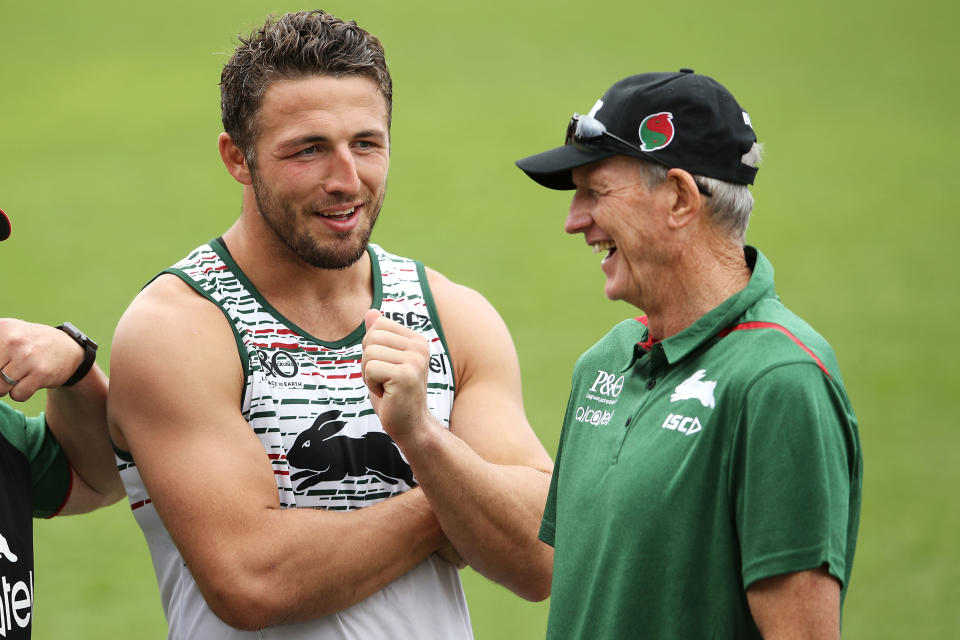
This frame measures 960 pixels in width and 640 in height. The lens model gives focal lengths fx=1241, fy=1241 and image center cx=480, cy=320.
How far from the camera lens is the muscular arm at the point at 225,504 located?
9.00 feet

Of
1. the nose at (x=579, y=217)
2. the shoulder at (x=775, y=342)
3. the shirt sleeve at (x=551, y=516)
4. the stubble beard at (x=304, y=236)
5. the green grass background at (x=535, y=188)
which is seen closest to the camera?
the shoulder at (x=775, y=342)

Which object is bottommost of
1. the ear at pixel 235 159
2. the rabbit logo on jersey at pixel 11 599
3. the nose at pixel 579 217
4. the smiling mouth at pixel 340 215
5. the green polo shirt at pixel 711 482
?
the rabbit logo on jersey at pixel 11 599

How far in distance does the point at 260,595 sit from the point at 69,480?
74 cm

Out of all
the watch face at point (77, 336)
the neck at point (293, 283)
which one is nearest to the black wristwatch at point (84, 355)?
the watch face at point (77, 336)

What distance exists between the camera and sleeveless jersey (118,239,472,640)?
2.90 m

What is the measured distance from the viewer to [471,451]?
2889 mm

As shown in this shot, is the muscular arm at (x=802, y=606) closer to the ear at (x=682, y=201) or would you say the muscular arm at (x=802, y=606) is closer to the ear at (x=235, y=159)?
the ear at (x=682, y=201)

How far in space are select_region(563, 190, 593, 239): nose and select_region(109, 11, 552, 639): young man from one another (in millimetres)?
460

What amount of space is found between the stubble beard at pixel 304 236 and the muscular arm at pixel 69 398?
566 mm

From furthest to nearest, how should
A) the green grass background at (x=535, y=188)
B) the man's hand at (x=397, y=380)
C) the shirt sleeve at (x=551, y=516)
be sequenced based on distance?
the green grass background at (x=535, y=188) < the shirt sleeve at (x=551, y=516) < the man's hand at (x=397, y=380)

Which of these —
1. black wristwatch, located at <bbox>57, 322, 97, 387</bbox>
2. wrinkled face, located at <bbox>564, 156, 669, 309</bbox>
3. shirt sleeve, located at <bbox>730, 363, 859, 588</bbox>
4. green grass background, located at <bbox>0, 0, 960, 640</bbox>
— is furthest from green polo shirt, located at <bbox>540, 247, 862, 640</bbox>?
green grass background, located at <bbox>0, 0, 960, 640</bbox>

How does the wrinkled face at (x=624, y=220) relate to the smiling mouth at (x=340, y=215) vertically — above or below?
below

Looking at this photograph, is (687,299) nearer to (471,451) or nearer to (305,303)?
(471,451)

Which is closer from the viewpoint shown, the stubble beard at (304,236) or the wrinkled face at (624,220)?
the wrinkled face at (624,220)
